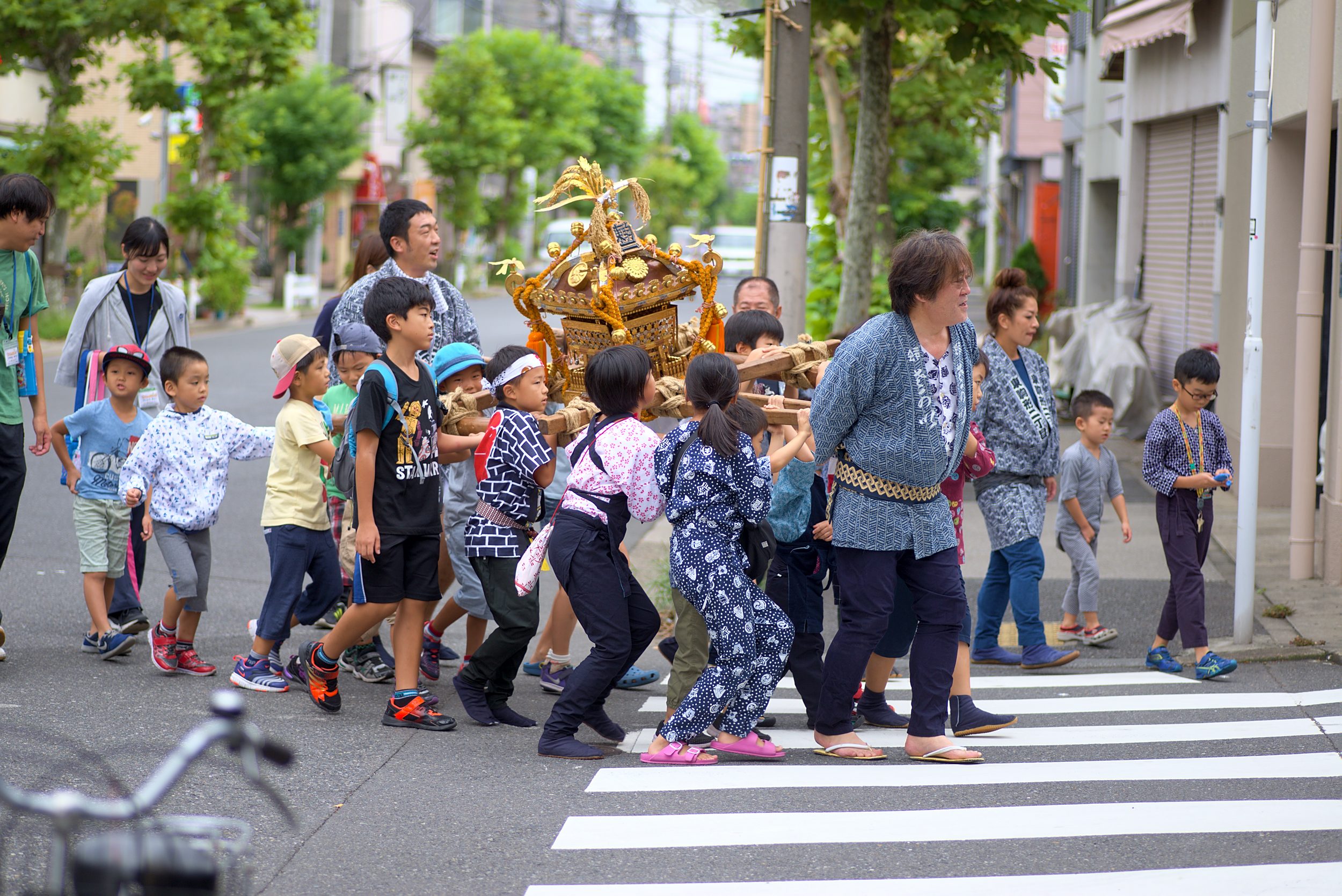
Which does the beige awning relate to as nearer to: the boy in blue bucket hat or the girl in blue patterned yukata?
the boy in blue bucket hat

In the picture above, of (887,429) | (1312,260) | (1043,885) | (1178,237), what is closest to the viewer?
(1043,885)

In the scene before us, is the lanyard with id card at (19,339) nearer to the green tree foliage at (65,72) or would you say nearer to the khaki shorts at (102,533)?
the khaki shorts at (102,533)

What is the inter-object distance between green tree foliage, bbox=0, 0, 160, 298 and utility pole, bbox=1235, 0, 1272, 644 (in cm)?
1715

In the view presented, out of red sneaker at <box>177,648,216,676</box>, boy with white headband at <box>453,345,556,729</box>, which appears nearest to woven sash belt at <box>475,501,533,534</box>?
boy with white headband at <box>453,345,556,729</box>

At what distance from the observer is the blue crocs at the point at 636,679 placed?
6473 mm

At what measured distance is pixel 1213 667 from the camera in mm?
6379

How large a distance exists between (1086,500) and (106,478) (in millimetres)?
4874

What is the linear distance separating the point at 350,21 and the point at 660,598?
38031 mm

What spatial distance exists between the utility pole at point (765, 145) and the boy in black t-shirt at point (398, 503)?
338cm

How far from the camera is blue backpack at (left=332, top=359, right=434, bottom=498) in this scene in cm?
534

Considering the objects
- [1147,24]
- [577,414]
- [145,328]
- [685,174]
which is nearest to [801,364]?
[577,414]

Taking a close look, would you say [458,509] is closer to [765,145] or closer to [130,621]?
[130,621]

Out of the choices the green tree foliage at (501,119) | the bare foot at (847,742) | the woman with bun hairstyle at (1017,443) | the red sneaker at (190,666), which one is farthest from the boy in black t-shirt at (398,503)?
the green tree foliage at (501,119)

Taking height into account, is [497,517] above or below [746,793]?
above
